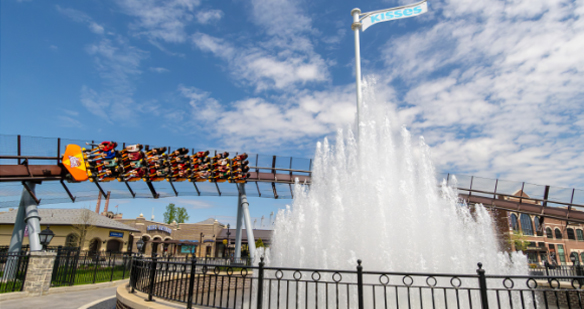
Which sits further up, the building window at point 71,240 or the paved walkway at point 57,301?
the building window at point 71,240

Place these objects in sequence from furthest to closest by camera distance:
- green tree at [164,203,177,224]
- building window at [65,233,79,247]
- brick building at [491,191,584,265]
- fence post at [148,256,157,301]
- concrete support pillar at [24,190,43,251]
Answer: green tree at [164,203,177,224]
brick building at [491,191,584,265]
building window at [65,233,79,247]
concrete support pillar at [24,190,43,251]
fence post at [148,256,157,301]

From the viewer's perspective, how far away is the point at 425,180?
10500mm

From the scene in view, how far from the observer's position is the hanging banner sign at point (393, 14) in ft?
42.9

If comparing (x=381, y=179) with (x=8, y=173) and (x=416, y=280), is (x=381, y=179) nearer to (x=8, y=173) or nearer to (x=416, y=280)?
(x=416, y=280)

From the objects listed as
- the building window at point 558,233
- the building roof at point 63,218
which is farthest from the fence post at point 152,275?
the building window at point 558,233

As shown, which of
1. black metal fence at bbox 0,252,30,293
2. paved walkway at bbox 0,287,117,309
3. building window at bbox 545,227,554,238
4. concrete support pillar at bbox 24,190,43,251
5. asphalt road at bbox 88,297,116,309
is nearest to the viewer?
asphalt road at bbox 88,297,116,309

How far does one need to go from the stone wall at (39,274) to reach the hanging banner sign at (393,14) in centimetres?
1601

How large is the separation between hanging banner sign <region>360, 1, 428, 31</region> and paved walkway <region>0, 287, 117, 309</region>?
15275 mm

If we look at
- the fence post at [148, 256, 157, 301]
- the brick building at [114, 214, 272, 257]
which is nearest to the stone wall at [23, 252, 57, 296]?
the fence post at [148, 256, 157, 301]

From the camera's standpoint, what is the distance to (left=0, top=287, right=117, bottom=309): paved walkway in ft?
30.4

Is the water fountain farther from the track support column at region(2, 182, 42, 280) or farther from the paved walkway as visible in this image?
the track support column at region(2, 182, 42, 280)

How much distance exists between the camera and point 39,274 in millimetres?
11125

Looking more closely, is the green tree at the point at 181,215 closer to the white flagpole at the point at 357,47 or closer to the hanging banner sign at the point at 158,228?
the hanging banner sign at the point at 158,228

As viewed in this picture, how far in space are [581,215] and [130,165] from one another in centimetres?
2802
